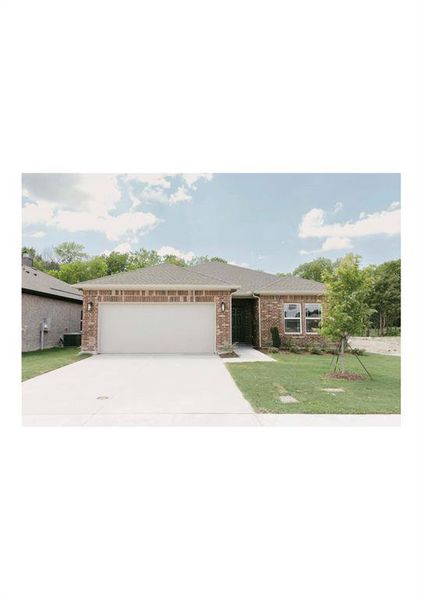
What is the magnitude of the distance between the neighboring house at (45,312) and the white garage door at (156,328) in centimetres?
361

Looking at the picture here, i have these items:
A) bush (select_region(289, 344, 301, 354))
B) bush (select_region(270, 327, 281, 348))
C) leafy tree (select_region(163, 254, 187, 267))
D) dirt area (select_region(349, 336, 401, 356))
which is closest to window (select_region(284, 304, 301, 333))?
bush (select_region(270, 327, 281, 348))

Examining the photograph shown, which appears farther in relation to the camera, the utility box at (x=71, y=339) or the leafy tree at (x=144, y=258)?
the leafy tree at (x=144, y=258)

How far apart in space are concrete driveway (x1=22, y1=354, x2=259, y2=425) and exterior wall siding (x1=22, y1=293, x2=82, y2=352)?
545cm

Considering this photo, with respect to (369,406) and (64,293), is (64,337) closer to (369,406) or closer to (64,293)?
(64,293)

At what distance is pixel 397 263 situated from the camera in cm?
3045

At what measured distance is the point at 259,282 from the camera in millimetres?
17156

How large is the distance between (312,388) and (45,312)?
12.7 meters

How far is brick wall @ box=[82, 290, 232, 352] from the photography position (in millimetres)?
12742

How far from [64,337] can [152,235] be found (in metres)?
17.6

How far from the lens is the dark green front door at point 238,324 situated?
56.6ft

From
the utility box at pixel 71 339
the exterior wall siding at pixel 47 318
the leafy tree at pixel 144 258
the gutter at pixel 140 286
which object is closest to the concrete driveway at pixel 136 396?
the gutter at pixel 140 286

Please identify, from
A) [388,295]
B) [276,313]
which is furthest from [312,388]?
[388,295]

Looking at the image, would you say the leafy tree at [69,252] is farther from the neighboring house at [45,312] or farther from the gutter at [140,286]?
the gutter at [140,286]
